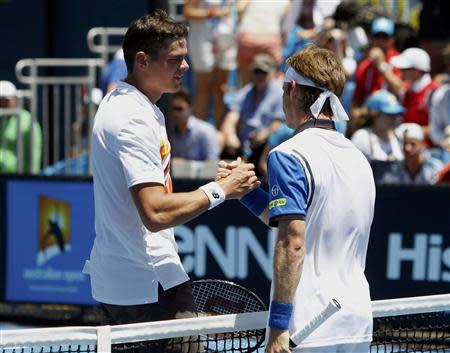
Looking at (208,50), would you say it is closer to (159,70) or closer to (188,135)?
(188,135)

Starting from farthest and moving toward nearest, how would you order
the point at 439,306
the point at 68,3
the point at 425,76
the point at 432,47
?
1. the point at 68,3
2. the point at 432,47
3. the point at 425,76
4. the point at 439,306

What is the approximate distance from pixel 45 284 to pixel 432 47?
522 centimetres

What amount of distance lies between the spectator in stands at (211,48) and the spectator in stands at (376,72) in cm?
159

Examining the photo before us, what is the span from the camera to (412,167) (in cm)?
926

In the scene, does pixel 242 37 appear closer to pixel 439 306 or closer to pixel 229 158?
pixel 229 158

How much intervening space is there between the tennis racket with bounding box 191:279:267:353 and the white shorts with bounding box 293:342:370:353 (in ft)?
1.70

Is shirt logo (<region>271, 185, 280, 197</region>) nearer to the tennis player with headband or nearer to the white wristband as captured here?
the tennis player with headband

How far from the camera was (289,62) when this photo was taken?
160 inches

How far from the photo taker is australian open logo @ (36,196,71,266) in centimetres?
971

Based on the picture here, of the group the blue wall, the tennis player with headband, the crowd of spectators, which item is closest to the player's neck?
the tennis player with headband

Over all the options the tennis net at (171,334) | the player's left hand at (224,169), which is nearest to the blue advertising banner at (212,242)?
the tennis net at (171,334)

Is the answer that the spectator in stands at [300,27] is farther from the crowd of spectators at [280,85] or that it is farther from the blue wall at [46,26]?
the blue wall at [46,26]

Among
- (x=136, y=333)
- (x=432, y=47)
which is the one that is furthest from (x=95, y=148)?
(x=432, y=47)

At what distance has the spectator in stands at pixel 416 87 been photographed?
10320 mm
